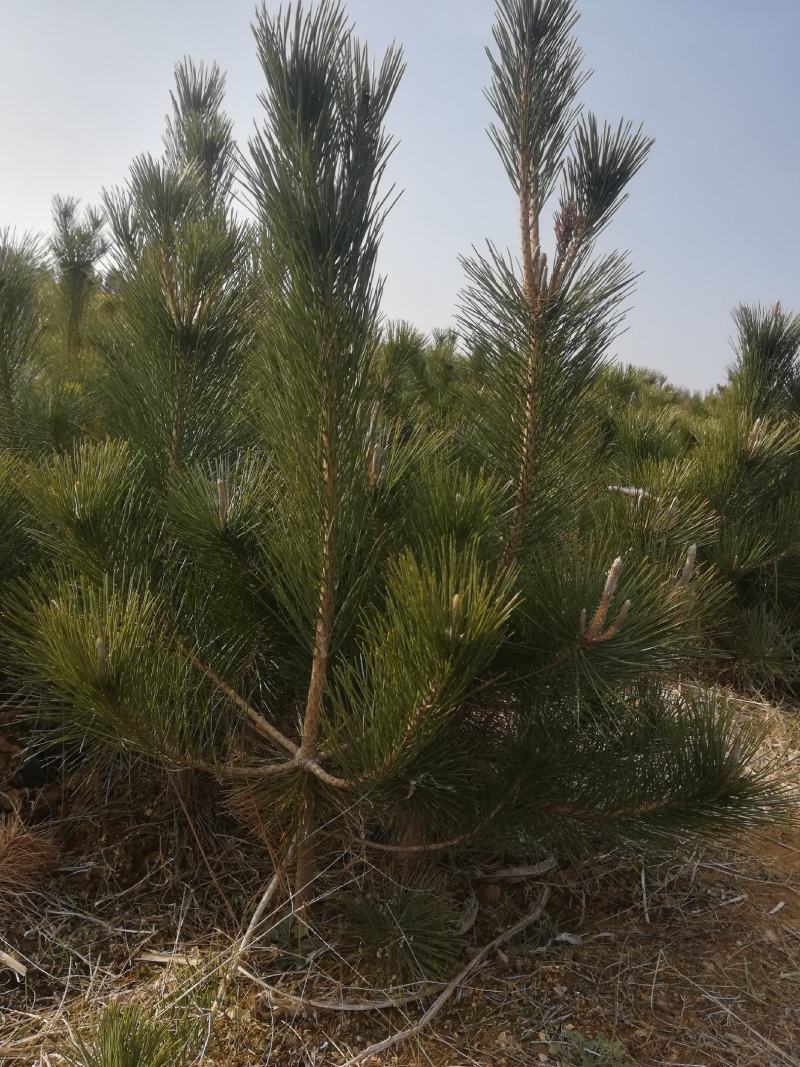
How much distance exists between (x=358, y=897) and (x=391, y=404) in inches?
54.5

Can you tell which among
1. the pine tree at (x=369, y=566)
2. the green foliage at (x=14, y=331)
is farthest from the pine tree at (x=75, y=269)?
the pine tree at (x=369, y=566)

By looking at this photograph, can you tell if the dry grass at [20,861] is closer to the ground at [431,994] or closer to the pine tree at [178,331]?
the ground at [431,994]

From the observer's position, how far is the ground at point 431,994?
144 centimetres

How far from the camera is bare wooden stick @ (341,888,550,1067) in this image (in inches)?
54.6

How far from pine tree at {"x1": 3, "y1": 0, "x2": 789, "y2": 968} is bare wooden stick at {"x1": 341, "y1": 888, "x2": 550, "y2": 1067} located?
157 mm

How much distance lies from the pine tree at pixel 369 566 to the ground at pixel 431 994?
20 centimetres

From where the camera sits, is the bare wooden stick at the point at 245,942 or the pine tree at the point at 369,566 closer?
the pine tree at the point at 369,566

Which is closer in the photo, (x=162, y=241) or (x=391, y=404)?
(x=162, y=241)

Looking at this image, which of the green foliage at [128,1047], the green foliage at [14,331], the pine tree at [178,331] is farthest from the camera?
the green foliage at [14,331]

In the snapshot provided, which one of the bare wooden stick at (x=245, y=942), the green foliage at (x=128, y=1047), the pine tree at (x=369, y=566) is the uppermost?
the pine tree at (x=369, y=566)

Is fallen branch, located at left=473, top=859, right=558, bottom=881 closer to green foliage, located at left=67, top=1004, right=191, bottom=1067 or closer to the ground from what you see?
the ground

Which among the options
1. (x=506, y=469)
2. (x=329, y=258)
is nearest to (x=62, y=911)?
(x=506, y=469)

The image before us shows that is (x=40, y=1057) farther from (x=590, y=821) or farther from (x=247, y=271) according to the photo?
(x=247, y=271)

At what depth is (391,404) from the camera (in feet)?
7.97
